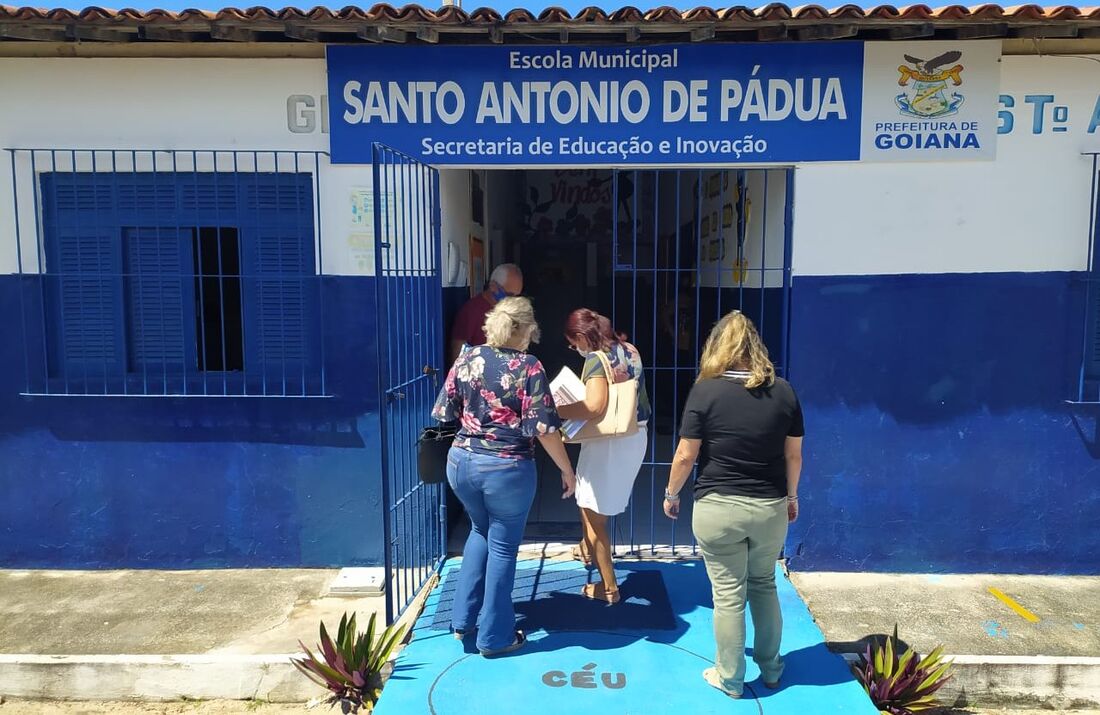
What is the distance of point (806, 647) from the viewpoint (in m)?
3.78

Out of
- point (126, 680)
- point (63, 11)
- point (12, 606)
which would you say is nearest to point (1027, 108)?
point (63, 11)

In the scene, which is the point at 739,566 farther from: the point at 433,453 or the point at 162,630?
the point at 162,630

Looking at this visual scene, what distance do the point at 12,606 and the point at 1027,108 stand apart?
20.8 feet

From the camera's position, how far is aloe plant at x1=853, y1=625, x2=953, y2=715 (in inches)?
138

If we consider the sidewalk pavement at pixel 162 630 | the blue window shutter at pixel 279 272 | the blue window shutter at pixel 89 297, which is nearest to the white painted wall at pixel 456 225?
the blue window shutter at pixel 279 272

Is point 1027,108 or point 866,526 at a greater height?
point 1027,108

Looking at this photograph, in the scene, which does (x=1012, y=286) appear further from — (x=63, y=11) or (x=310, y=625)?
(x=63, y=11)

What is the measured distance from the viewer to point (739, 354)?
124 inches

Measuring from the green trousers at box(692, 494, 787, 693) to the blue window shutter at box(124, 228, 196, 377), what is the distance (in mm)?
3274

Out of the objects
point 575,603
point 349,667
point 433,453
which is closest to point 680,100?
point 433,453

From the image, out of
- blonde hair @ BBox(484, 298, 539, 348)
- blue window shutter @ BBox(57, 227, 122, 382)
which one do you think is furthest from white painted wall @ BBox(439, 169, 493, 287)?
blue window shutter @ BBox(57, 227, 122, 382)

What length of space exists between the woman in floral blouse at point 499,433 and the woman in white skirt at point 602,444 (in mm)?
366

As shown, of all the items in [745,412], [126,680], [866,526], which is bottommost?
[126,680]

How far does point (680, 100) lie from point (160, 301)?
3324mm
